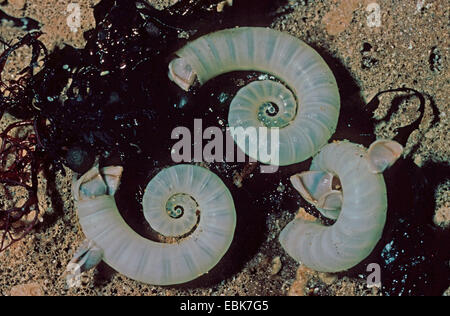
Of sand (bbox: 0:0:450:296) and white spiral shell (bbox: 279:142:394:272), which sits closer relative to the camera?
white spiral shell (bbox: 279:142:394:272)

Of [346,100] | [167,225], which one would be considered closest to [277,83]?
[346,100]

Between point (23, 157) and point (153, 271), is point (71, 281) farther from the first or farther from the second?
point (23, 157)

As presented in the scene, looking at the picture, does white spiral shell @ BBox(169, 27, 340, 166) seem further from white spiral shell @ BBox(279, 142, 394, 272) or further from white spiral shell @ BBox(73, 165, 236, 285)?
white spiral shell @ BBox(73, 165, 236, 285)

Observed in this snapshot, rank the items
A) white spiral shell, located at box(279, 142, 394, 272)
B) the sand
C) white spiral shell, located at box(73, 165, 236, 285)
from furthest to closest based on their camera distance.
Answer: the sand → white spiral shell, located at box(73, 165, 236, 285) → white spiral shell, located at box(279, 142, 394, 272)

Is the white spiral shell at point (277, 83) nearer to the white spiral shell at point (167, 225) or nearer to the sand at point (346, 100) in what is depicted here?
the sand at point (346, 100)

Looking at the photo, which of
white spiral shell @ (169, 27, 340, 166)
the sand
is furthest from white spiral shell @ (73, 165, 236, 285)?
white spiral shell @ (169, 27, 340, 166)

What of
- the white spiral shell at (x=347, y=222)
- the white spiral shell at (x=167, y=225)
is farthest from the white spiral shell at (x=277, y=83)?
the white spiral shell at (x=167, y=225)

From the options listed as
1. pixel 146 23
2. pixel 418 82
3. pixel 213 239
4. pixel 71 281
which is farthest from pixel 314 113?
pixel 71 281
